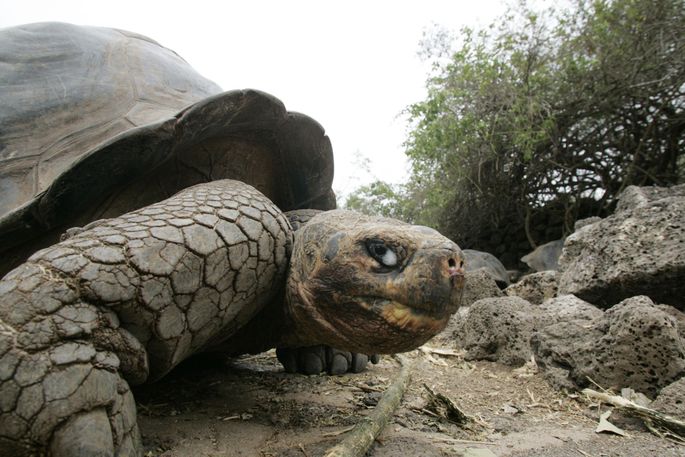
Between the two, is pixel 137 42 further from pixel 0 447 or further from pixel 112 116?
pixel 0 447

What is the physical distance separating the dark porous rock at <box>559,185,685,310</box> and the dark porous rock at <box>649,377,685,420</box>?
3.34 feet

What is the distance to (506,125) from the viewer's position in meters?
6.83

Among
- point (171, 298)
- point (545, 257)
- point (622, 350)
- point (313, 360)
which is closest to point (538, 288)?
point (622, 350)

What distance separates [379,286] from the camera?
4.33ft

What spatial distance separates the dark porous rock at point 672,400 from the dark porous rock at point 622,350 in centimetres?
16

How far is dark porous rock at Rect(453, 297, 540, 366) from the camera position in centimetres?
278

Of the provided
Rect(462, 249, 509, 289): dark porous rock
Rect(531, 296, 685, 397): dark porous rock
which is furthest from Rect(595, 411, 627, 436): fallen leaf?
Rect(462, 249, 509, 289): dark porous rock

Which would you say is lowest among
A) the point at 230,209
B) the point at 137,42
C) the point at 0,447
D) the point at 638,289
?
the point at 0,447

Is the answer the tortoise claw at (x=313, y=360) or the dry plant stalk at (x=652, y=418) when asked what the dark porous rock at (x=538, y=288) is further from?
the tortoise claw at (x=313, y=360)

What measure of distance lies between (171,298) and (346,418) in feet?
2.51

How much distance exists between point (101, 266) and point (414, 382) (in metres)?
1.62

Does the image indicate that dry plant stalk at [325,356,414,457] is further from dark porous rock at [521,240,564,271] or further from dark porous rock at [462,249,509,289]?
dark porous rock at [521,240,564,271]

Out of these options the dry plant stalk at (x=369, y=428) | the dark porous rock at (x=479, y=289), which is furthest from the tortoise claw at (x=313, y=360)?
the dark porous rock at (x=479, y=289)

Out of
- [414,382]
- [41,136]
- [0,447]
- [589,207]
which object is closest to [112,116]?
[41,136]
